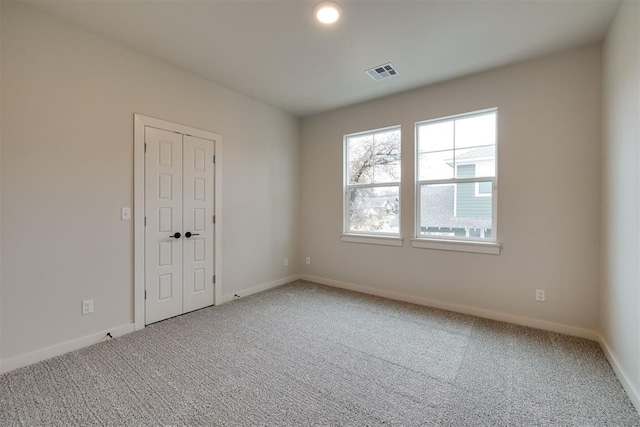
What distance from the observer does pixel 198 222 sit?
3510 mm

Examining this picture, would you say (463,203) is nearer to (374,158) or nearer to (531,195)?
(531,195)

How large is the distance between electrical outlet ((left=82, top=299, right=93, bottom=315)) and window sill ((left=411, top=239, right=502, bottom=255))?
11.9ft

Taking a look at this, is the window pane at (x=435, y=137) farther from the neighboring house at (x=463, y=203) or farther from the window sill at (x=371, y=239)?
the window sill at (x=371, y=239)

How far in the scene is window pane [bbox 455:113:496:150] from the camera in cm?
331

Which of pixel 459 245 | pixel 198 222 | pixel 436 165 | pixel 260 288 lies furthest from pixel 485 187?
pixel 198 222

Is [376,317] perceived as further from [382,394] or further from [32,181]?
[32,181]

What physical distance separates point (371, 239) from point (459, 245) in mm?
1203

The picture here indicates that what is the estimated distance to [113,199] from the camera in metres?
2.75

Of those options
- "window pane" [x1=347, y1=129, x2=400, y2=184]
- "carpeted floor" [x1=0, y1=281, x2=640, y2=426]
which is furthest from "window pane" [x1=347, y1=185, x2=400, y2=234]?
"carpeted floor" [x1=0, y1=281, x2=640, y2=426]

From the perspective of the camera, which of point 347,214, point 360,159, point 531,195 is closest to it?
point 531,195

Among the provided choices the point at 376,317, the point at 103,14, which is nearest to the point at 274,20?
the point at 103,14

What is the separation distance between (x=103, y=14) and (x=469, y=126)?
3.87m

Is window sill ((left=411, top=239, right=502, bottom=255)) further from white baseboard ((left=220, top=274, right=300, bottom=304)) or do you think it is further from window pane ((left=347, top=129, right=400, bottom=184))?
white baseboard ((left=220, top=274, right=300, bottom=304))

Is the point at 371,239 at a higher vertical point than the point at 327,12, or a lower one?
lower
